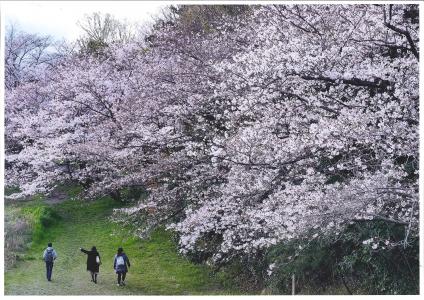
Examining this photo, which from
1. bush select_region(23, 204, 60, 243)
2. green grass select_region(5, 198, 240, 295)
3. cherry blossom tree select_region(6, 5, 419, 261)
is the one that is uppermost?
cherry blossom tree select_region(6, 5, 419, 261)

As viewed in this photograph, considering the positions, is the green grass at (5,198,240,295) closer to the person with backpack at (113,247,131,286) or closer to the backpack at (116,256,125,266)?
the person with backpack at (113,247,131,286)

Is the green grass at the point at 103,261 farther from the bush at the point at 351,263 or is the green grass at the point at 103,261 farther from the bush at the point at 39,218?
the bush at the point at 351,263

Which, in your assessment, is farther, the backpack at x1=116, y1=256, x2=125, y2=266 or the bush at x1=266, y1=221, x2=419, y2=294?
the backpack at x1=116, y1=256, x2=125, y2=266

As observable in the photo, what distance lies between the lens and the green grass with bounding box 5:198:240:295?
27.2ft

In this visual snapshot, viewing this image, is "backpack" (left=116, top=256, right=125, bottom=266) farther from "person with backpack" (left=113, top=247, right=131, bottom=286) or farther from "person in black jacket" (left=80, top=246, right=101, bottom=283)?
"person in black jacket" (left=80, top=246, right=101, bottom=283)

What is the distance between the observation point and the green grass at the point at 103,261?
830cm

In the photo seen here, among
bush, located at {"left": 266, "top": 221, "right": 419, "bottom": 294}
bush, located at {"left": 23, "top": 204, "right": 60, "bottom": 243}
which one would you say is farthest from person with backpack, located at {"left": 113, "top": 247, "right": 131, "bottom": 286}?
bush, located at {"left": 23, "top": 204, "right": 60, "bottom": 243}

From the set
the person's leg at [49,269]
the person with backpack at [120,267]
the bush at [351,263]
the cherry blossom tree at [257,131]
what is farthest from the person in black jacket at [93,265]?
the bush at [351,263]

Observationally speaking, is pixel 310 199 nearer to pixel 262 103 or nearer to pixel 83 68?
pixel 262 103

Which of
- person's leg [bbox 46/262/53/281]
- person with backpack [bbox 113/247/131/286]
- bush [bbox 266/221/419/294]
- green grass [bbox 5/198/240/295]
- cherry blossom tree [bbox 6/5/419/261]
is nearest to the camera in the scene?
cherry blossom tree [bbox 6/5/419/261]

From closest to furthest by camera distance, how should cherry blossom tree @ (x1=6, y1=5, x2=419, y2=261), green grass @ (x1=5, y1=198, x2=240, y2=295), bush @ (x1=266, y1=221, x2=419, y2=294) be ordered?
cherry blossom tree @ (x1=6, y1=5, x2=419, y2=261) → bush @ (x1=266, y1=221, x2=419, y2=294) → green grass @ (x1=5, y1=198, x2=240, y2=295)

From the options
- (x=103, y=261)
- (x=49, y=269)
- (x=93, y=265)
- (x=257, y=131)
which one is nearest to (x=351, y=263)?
(x=257, y=131)

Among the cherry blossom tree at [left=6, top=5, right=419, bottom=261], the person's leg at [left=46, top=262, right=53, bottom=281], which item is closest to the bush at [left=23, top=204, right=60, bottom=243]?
the cherry blossom tree at [left=6, top=5, right=419, bottom=261]

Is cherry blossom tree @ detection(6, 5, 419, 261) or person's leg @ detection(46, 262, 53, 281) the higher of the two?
cherry blossom tree @ detection(6, 5, 419, 261)
